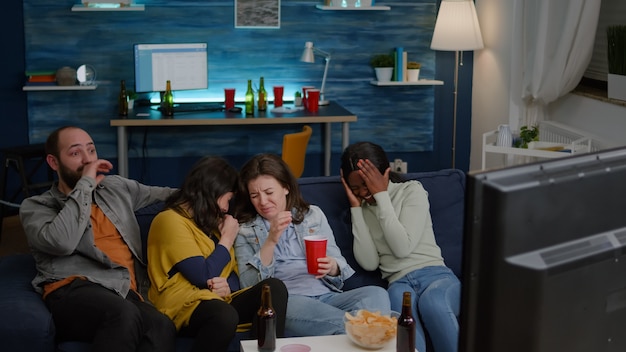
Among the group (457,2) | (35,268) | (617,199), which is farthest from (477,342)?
(457,2)

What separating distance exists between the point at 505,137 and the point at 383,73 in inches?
64.5

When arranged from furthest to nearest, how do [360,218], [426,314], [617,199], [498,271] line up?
[360,218] < [426,314] < [617,199] < [498,271]

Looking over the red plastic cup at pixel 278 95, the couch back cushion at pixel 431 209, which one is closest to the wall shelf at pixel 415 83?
the red plastic cup at pixel 278 95

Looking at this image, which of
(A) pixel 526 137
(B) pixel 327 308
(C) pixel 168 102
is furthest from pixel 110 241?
(C) pixel 168 102

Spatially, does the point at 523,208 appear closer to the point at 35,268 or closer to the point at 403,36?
the point at 35,268

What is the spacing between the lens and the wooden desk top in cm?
567

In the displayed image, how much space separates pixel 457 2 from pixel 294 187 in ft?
11.0

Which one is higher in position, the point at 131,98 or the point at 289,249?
the point at 131,98

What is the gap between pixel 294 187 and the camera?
11.0 feet

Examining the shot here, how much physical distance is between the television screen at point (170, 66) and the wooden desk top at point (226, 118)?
211 millimetres

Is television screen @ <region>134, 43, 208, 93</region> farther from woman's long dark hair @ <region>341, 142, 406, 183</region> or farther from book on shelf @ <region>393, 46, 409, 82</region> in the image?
woman's long dark hair @ <region>341, 142, 406, 183</region>

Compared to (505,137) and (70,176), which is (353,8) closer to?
(505,137)

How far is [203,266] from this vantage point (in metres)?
3.09

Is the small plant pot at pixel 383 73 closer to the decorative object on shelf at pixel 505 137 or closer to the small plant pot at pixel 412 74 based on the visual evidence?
the small plant pot at pixel 412 74
